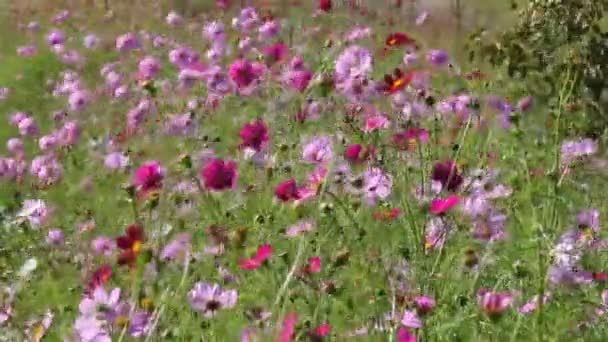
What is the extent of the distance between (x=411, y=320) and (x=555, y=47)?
3.40 metres

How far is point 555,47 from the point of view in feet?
15.2

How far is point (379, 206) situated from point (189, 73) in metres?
1.20

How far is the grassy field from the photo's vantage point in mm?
1593

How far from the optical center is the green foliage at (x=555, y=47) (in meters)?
4.58

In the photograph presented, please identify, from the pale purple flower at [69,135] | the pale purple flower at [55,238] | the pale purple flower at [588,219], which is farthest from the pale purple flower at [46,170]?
the pale purple flower at [588,219]

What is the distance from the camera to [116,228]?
126 inches

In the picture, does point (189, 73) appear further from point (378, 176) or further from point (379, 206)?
point (378, 176)

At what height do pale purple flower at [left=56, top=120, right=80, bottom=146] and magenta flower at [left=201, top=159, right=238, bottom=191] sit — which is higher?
magenta flower at [left=201, top=159, right=238, bottom=191]

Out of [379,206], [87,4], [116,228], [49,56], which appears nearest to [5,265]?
[116,228]

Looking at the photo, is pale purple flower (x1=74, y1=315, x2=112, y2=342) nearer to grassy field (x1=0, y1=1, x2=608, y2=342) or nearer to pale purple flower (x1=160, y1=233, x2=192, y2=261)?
grassy field (x1=0, y1=1, x2=608, y2=342)

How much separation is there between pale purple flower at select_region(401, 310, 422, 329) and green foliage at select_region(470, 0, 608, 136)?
3.18 metres

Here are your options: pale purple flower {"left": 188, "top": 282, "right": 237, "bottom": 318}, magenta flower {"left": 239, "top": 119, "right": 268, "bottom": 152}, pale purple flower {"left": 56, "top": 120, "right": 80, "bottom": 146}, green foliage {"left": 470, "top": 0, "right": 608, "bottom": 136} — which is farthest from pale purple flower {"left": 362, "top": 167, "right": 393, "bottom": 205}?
green foliage {"left": 470, "top": 0, "right": 608, "bottom": 136}

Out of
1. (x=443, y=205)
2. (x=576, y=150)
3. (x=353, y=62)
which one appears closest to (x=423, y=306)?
(x=443, y=205)

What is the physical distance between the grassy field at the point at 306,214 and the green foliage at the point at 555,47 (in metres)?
0.15
